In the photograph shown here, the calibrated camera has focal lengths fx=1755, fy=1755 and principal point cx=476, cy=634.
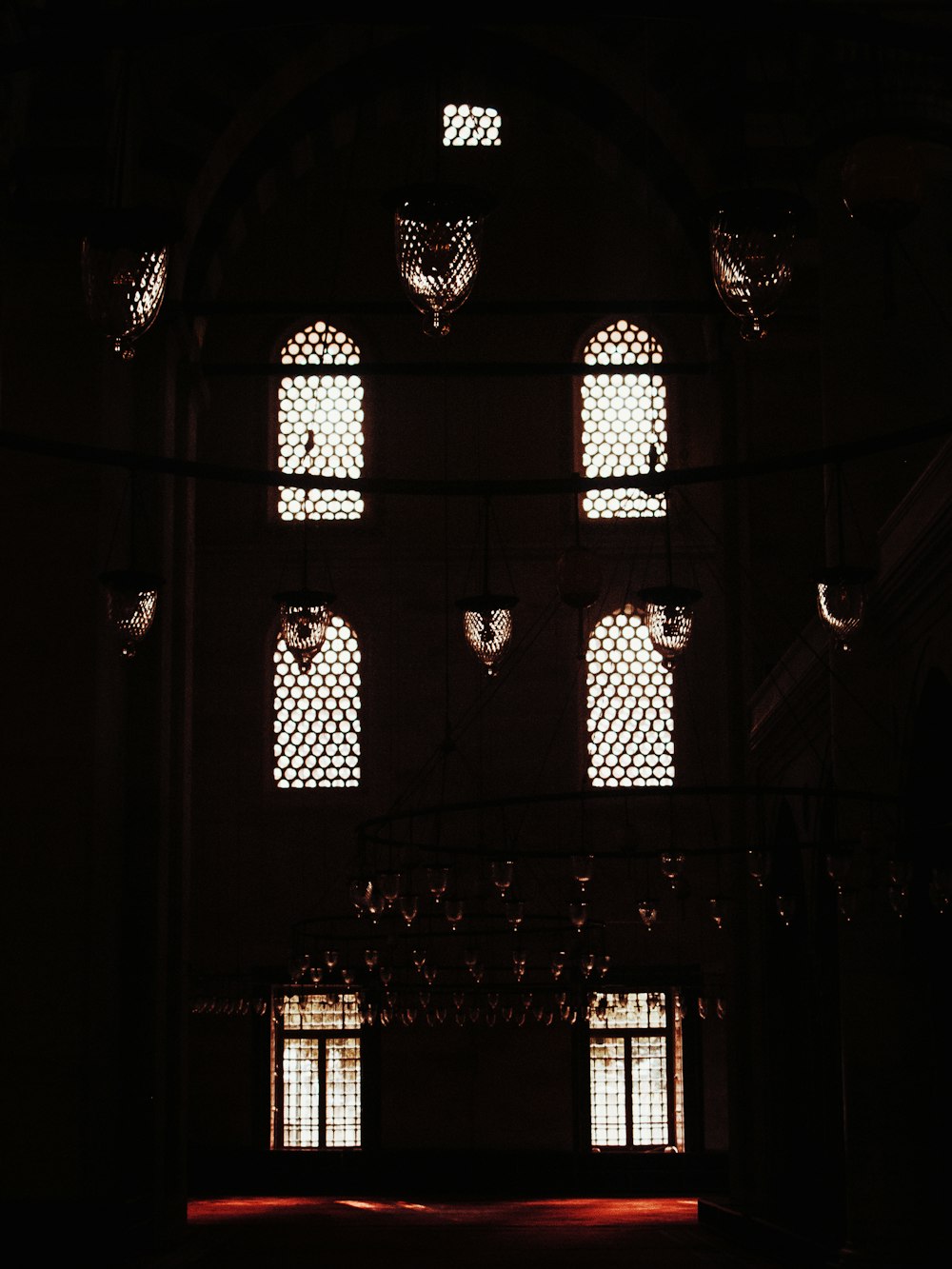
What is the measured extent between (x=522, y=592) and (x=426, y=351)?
8.55ft

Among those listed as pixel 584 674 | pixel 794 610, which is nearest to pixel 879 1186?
pixel 794 610

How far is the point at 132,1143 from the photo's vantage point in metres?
11.2

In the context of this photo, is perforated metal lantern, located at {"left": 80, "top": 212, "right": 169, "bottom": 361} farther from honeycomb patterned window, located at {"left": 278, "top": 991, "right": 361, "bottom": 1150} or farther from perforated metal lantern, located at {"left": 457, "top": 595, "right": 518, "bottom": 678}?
honeycomb patterned window, located at {"left": 278, "top": 991, "right": 361, "bottom": 1150}

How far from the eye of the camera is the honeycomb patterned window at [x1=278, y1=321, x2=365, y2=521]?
58.4 feet

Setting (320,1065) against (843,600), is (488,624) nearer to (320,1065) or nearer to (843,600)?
(843,600)

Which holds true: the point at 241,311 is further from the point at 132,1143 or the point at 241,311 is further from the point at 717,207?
the point at 717,207

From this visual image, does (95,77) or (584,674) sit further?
(584,674)

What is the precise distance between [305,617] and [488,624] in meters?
0.92

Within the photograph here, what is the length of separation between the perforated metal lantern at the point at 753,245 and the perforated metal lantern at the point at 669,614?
6.92ft

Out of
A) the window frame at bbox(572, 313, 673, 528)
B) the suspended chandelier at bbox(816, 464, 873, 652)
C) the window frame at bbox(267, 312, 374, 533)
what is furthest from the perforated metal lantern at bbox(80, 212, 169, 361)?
the window frame at bbox(572, 313, 673, 528)

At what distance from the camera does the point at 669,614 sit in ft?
18.6

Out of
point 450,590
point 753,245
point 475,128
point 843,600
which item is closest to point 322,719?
point 450,590

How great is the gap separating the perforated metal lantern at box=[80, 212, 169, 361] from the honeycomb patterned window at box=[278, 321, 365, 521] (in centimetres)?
1420

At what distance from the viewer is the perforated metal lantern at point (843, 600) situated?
235 inches
